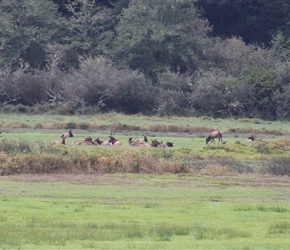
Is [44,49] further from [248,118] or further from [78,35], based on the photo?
[248,118]

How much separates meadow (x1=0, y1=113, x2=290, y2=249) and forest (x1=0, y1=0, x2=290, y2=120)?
19.1m

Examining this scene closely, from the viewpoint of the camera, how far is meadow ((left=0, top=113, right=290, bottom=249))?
47.1 feet

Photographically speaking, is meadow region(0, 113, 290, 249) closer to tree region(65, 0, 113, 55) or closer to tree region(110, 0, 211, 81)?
tree region(110, 0, 211, 81)

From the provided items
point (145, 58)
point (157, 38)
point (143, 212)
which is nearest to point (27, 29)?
point (145, 58)

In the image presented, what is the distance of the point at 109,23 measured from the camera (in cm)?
6625

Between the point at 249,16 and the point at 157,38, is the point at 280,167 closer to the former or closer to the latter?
the point at 157,38

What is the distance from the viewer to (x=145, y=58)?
6338cm

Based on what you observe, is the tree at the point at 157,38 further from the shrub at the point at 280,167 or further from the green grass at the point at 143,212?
the green grass at the point at 143,212

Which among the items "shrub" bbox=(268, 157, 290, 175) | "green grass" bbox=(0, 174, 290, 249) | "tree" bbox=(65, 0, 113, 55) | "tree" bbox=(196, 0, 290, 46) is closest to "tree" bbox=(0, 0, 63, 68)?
"tree" bbox=(65, 0, 113, 55)

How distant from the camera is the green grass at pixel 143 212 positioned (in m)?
14.1

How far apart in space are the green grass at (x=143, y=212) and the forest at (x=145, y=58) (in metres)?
31.5

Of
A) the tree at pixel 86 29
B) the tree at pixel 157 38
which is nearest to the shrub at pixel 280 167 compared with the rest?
the tree at pixel 157 38

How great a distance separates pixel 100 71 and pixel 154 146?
24.6 m

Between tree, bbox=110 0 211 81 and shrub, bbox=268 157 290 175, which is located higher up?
tree, bbox=110 0 211 81
